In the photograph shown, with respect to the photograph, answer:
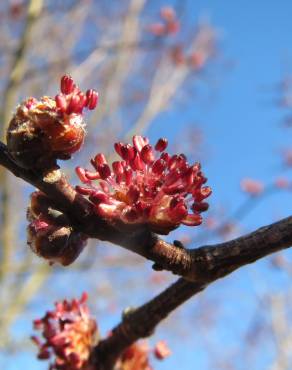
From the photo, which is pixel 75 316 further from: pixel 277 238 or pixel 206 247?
pixel 277 238

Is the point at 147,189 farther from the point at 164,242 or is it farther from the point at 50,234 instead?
the point at 50,234

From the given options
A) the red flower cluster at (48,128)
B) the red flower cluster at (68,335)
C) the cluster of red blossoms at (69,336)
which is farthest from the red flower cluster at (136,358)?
the red flower cluster at (48,128)

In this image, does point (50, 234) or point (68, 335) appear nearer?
point (50, 234)

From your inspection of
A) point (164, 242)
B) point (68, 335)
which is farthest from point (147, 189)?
→ point (68, 335)

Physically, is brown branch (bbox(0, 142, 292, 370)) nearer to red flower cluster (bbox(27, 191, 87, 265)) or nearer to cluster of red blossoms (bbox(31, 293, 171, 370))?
red flower cluster (bbox(27, 191, 87, 265))

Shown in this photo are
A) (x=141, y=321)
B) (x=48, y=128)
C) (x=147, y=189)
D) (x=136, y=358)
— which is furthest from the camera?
(x=136, y=358)

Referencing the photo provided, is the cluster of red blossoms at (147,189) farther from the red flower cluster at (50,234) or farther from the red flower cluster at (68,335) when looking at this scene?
the red flower cluster at (68,335)
